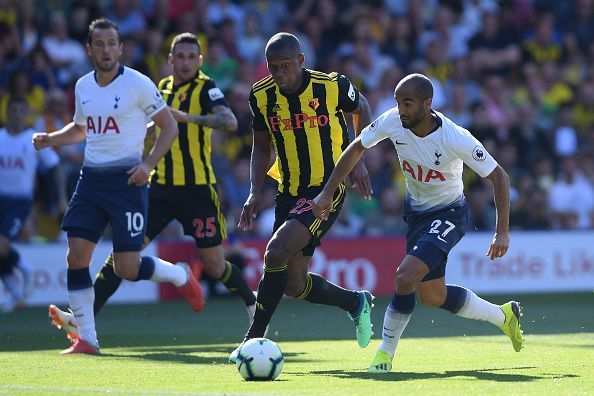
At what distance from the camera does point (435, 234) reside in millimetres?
8094

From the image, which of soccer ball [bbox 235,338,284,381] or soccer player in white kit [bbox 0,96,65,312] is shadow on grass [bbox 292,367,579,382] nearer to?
soccer ball [bbox 235,338,284,381]

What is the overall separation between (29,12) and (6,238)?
14.5ft

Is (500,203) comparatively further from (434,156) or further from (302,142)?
(302,142)

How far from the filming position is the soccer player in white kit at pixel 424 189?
25.6 feet

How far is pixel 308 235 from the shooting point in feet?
27.7

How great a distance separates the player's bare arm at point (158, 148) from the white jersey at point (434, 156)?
70.7 inches

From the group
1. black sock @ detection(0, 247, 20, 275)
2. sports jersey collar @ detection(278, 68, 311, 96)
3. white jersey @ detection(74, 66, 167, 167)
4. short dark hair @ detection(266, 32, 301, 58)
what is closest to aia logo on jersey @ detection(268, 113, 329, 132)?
sports jersey collar @ detection(278, 68, 311, 96)

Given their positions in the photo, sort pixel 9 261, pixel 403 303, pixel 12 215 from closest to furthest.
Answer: pixel 403 303 < pixel 12 215 < pixel 9 261

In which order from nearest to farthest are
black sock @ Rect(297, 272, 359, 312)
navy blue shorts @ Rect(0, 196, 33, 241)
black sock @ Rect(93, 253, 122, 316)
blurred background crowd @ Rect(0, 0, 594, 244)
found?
black sock @ Rect(297, 272, 359, 312)
black sock @ Rect(93, 253, 122, 316)
navy blue shorts @ Rect(0, 196, 33, 241)
blurred background crowd @ Rect(0, 0, 594, 244)

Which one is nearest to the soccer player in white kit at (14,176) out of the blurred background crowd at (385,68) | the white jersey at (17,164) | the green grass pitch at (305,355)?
the white jersey at (17,164)

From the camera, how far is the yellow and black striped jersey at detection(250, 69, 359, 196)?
8805 millimetres

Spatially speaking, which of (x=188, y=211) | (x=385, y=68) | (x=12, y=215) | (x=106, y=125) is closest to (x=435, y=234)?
(x=106, y=125)

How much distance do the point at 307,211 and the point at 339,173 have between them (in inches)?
24.1

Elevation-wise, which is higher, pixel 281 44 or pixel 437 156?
pixel 281 44
